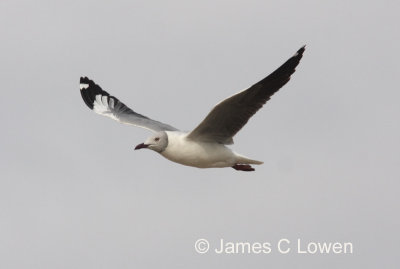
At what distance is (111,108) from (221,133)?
14.6ft

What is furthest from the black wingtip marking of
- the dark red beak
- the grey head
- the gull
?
the grey head

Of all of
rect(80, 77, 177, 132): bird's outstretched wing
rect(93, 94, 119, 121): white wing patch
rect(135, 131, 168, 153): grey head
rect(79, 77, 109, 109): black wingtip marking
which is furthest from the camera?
rect(79, 77, 109, 109): black wingtip marking

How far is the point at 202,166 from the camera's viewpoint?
15.2 meters

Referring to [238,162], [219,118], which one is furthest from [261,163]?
[219,118]

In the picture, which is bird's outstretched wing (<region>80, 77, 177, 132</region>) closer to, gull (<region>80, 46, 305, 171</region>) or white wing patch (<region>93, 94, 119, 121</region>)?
white wing patch (<region>93, 94, 119, 121</region>)

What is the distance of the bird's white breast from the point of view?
1498cm

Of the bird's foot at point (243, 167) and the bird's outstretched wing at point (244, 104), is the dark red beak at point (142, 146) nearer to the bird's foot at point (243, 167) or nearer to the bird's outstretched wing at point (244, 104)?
the bird's outstretched wing at point (244, 104)

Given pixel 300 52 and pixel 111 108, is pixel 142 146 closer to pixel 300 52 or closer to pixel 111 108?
pixel 300 52

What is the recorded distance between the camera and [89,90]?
20.0m

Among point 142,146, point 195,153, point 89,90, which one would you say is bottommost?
point 195,153

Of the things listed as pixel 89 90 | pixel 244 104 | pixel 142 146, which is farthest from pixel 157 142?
pixel 89 90

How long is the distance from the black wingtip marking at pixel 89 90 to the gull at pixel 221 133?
3244 mm

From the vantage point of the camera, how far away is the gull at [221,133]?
1417cm

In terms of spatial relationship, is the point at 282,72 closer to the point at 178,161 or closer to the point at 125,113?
the point at 178,161
